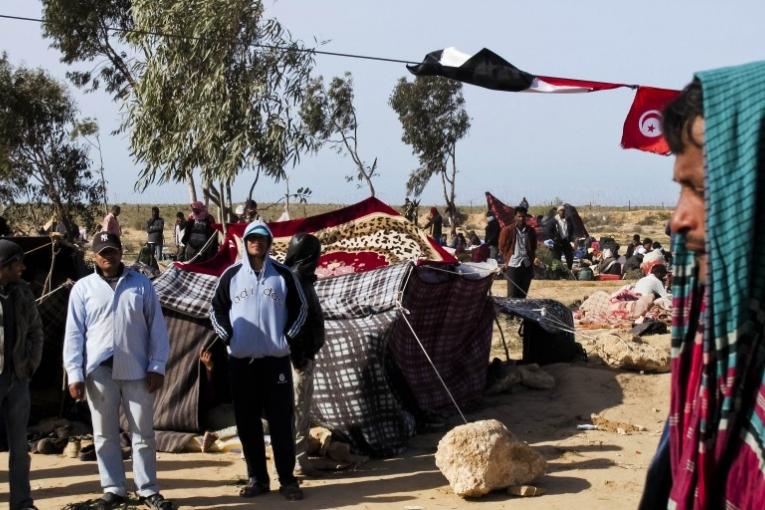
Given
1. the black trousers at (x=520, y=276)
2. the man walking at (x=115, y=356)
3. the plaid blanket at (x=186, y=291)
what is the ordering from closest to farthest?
the man walking at (x=115, y=356) < the plaid blanket at (x=186, y=291) < the black trousers at (x=520, y=276)

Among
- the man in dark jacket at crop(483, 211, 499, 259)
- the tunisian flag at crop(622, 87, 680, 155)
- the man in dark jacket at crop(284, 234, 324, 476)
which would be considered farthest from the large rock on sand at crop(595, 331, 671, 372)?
the man in dark jacket at crop(483, 211, 499, 259)

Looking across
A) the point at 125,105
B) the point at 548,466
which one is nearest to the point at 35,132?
the point at 125,105

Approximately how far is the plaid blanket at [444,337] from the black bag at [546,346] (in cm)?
90

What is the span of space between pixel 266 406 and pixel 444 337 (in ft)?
8.80

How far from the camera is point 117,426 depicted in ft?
22.5

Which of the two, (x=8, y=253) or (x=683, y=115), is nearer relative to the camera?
(x=683, y=115)

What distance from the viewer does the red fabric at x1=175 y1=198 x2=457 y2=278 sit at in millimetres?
9812

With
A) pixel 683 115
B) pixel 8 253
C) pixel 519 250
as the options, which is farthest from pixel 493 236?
pixel 683 115

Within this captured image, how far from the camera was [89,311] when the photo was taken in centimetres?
676

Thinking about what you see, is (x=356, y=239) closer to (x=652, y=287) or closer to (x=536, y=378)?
(x=536, y=378)

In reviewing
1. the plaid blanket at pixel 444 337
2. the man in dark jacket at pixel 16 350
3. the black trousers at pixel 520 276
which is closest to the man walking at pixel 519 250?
the black trousers at pixel 520 276

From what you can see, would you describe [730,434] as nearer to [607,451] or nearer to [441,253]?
[607,451]

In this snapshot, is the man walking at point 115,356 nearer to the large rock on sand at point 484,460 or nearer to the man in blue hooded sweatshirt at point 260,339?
the man in blue hooded sweatshirt at point 260,339

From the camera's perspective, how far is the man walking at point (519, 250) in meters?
13.8
